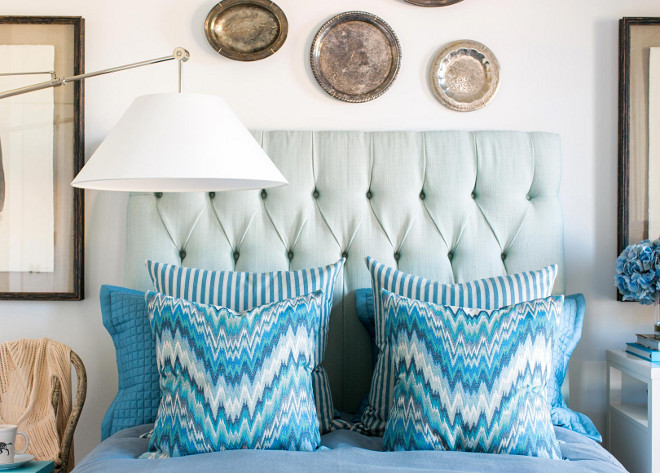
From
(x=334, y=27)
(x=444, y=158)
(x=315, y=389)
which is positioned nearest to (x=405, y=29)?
(x=334, y=27)

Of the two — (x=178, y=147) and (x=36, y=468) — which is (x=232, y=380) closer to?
(x=178, y=147)

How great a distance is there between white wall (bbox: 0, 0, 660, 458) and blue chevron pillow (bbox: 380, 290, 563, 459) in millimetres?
726

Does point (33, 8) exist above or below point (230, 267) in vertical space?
above

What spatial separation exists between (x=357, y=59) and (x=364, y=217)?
549 mm

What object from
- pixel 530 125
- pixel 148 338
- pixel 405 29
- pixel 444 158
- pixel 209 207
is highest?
pixel 405 29

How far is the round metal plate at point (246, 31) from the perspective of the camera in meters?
1.99

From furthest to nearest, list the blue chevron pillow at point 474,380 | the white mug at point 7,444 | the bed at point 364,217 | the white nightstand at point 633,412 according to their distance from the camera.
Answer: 1. the bed at point 364,217
2. the white nightstand at point 633,412
3. the white mug at point 7,444
4. the blue chevron pillow at point 474,380

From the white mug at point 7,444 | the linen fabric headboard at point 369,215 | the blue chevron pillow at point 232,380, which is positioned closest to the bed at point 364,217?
the linen fabric headboard at point 369,215

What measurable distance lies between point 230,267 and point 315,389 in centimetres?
51

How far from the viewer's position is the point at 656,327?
6.06 ft

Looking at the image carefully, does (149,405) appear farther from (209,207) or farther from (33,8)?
(33,8)

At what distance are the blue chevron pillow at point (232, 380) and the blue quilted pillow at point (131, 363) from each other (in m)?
0.21

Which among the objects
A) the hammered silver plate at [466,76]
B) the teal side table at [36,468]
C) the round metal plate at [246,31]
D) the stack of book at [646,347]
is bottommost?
the teal side table at [36,468]

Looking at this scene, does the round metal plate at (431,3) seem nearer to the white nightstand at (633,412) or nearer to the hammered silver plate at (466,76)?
the hammered silver plate at (466,76)
